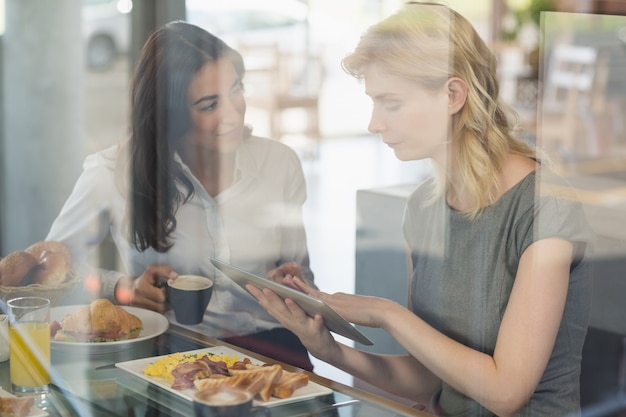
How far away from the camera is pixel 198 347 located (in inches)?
55.3

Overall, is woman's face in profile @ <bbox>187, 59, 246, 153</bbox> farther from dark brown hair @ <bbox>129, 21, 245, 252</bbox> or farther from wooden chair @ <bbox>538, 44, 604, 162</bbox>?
wooden chair @ <bbox>538, 44, 604, 162</bbox>

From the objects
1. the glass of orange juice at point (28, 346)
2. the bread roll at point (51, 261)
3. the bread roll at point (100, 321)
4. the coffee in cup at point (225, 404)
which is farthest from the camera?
the bread roll at point (51, 261)

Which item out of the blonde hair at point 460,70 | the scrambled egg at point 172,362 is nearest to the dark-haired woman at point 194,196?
the scrambled egg at point 172,362

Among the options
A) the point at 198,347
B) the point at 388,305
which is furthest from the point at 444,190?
the point at 198,347

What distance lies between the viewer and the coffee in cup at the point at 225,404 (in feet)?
3.48

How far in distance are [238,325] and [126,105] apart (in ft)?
1.53

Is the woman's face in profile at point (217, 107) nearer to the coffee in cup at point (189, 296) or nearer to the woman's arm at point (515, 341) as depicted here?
the coffee in cup at point (189, 296)

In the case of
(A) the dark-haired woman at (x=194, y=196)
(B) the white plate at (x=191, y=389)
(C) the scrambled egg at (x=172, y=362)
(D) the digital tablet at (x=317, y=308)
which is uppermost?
(A) the dark-haired woman at (x=194, y=196)

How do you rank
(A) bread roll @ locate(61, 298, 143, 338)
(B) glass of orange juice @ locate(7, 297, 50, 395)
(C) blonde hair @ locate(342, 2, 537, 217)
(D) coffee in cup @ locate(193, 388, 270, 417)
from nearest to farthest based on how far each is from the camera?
(D) coffee in cup @ locate(193, 388, 270, 417) < (C) blonde hair @ locate(342, 2, 537, 217) < (B) glass of orange juice @ locate(7, 297, 50, 395) < (A) bread roll @ locate(61, 298, 143, 338)

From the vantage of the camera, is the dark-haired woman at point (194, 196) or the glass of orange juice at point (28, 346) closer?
the glass of orange juice at point (28, 346)

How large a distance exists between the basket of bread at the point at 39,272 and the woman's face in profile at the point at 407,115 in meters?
0.64

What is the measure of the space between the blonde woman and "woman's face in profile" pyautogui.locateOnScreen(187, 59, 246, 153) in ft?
0.90

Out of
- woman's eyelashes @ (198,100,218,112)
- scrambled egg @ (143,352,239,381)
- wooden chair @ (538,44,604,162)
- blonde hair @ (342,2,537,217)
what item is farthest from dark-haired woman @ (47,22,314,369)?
wooden chair @ (538,44,604,162)

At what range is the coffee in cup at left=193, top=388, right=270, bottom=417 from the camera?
106 centimetres
